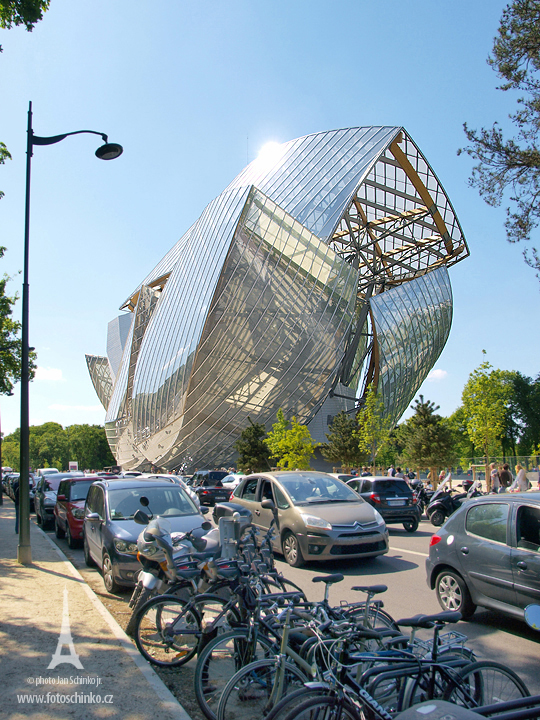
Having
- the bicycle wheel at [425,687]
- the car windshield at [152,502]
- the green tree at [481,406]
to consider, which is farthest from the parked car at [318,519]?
the green tree at [481,406]

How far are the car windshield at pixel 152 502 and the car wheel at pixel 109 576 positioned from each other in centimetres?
67

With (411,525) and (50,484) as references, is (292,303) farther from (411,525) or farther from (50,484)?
(411,525)

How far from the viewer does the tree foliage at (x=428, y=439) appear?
30969 millimetres

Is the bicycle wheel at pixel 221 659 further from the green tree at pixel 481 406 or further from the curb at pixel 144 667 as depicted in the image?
the green tree at pixel 481 406

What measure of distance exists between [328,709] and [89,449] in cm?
13123

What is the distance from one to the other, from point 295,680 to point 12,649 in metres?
3.25

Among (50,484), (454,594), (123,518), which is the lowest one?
(454,594)

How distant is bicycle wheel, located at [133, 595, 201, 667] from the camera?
491 centimetres

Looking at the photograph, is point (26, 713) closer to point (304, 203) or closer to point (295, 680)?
point (295, 680)

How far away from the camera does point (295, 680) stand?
3525 millimetres

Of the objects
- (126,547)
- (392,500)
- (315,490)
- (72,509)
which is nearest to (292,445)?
(392,500)

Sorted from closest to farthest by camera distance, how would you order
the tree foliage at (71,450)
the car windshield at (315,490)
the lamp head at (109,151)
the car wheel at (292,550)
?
the car wheel at (292,550) < the car windshield at (315,490) < the lamp head at (109,151) < the tree foliage at (71,450)

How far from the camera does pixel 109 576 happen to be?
8.12m

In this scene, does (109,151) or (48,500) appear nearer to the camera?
(109,151)
